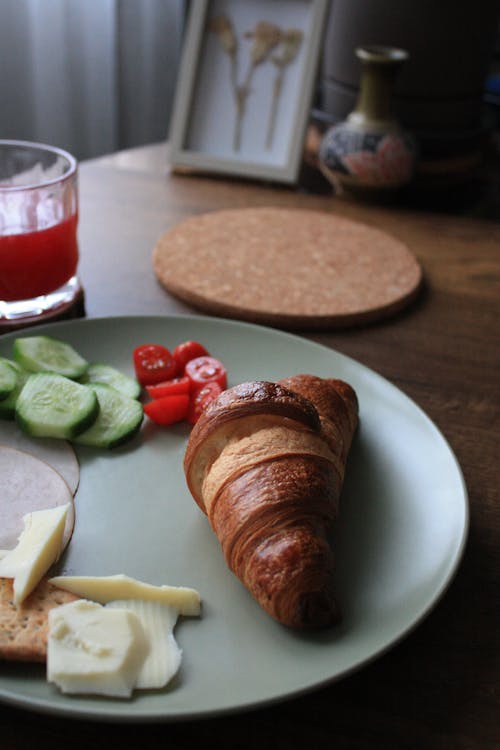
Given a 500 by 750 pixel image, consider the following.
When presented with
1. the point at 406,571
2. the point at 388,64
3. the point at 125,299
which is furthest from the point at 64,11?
the point at 406,571

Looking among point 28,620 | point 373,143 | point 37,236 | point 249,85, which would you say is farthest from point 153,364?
point 249,85

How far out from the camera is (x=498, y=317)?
150 centimetres

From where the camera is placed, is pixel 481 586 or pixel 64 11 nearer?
pixel 481 586

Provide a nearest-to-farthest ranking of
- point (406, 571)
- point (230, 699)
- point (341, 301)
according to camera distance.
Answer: point (230, 699), point (406, 571), point (341, 301)

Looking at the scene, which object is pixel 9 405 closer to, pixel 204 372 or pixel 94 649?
pixel 204 372

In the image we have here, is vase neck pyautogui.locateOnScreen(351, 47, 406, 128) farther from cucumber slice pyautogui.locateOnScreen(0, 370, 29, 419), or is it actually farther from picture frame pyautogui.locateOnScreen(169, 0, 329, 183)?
cucumber slice pyautogui.locateOnScreen(0, 370, 29, 419)

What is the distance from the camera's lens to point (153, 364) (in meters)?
1.19

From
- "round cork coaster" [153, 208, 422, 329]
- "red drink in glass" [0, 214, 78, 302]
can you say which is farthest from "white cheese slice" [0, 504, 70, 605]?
"round cork coaster" [153, 208, 422, 329]

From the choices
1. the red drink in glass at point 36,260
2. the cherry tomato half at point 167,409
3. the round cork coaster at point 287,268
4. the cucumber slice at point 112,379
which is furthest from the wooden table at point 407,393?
the cherry tomato half at point 167,409

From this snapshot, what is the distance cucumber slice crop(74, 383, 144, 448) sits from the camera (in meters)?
1.04

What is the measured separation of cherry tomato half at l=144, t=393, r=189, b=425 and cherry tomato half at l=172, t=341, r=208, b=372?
0.10 meters

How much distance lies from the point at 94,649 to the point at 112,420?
42 cm

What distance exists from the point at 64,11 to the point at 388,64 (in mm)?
1602

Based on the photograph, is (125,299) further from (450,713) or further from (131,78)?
(131,78)
